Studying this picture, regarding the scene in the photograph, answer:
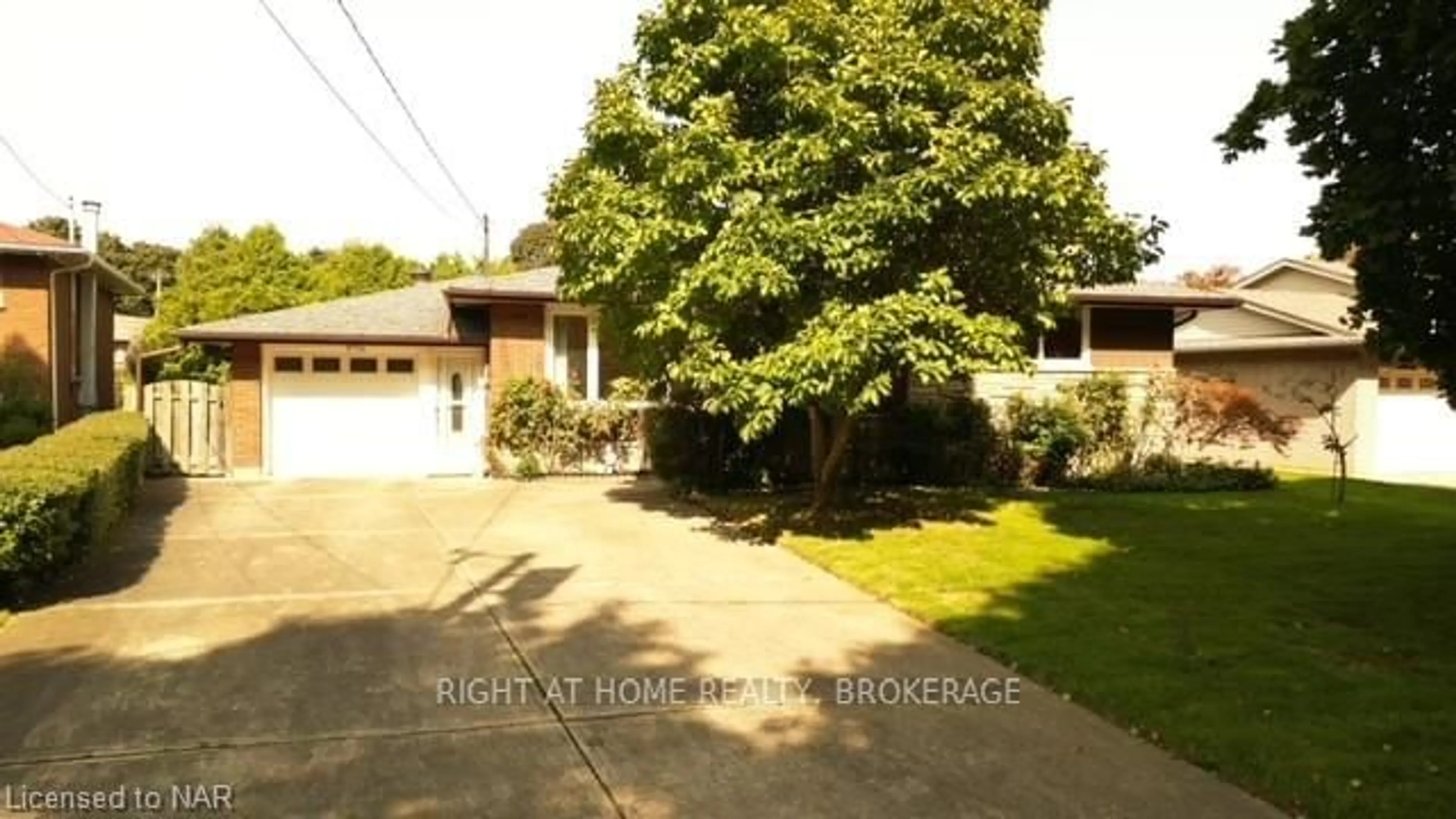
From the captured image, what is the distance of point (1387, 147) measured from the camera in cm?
770

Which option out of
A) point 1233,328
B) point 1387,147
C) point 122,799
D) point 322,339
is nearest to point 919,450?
point 322,339


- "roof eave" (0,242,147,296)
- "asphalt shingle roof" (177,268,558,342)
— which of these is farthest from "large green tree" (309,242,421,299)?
"roof eave" (0,242,147,296)

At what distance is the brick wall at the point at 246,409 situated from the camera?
59.4ft

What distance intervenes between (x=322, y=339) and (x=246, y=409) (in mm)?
1771

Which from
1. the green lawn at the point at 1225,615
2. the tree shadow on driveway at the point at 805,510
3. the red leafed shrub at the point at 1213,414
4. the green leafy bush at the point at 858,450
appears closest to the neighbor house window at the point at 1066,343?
the red leafed shrub at the point at 1213,414

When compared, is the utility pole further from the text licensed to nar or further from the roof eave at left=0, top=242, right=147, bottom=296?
the text licensed to nar

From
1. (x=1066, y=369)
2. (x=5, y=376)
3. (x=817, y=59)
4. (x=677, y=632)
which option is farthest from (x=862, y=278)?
(x=5, y=376)

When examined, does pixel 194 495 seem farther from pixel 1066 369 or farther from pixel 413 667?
pixel 1066 369

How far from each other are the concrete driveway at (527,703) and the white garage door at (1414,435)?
17952mm

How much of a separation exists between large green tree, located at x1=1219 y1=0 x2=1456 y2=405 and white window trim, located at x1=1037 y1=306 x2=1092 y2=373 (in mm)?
11065

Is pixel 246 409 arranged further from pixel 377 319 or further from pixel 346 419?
pixel 377 319

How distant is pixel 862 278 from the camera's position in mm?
11016

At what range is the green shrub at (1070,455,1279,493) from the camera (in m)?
17.1

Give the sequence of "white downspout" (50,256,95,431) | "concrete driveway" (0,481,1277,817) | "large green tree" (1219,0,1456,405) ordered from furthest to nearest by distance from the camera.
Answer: "white downspout" (50,256,95,431) → "large green tree" (1219,0,1456,405) → "concrete driveway" (0,481,1277,817)
